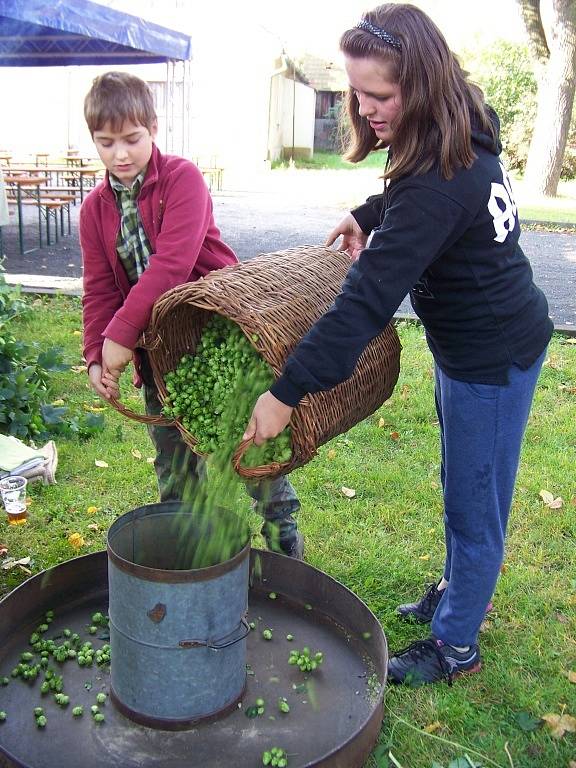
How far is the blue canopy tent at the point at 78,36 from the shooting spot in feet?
26.7

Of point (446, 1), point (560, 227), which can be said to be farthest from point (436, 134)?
point (446, 1)

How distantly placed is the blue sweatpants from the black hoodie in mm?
71

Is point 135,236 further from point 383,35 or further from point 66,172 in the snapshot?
point 66,172

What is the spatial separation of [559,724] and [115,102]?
2419mm

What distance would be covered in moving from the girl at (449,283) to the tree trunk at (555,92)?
16.4 m

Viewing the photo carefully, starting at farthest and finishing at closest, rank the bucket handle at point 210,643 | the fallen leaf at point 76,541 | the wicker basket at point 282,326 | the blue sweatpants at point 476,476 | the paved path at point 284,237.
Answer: the paved path at point 284,237, the fallen leaf at point 76,541, the blue sweatpants at point 476,476, the bucket handle at point 210,643, the wicker basket at point 282,326

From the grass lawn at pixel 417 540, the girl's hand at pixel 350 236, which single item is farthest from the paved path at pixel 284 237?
the girl's hand at pixel 350 236

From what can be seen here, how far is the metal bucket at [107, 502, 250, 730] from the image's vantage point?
2.16 meters

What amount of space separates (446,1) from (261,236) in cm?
2373

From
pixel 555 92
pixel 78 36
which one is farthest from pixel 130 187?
pixel 555 92

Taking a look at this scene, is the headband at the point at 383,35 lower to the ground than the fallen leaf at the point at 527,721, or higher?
higher

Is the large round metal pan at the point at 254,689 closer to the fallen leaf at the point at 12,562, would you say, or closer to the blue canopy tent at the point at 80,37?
the fallen leaf at the point at 12,562

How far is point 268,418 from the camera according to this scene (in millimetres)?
2021

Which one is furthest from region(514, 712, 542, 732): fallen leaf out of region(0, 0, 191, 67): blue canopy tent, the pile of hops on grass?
region(0, 0, 191, 67): blue canopy tent
